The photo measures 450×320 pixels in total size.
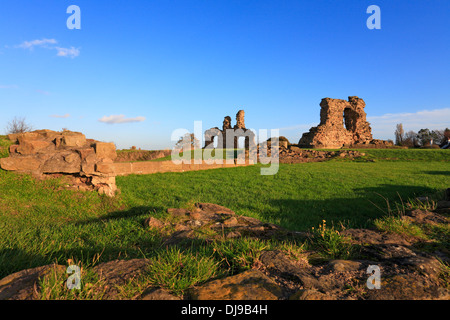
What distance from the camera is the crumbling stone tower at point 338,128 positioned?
91.9 ft

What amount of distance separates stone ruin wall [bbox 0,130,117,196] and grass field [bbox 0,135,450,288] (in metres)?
0.31

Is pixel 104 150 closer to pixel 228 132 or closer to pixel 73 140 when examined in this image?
pixel 73 140

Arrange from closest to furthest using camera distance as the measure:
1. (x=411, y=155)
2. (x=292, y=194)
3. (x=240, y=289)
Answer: (x=240, y=289) → (x=292, y=194) → (x=411, y=155)

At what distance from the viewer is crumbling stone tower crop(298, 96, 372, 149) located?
28000mm

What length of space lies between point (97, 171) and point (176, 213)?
132 inches

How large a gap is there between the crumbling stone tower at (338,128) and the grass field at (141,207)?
18265mm

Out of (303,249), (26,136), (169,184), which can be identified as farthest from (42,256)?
(169,184)

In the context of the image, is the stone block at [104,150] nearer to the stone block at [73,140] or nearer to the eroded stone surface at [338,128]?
the stone block at [73,140]

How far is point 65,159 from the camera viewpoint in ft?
21.0

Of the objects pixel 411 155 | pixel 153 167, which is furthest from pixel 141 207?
pixel 411 155

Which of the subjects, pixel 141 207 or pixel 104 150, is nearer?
pixel 141 207

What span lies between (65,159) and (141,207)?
2491 millimetres

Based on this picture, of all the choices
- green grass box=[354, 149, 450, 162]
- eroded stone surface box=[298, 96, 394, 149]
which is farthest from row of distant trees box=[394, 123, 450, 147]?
green grass box=[354, 149, 450, 162]
